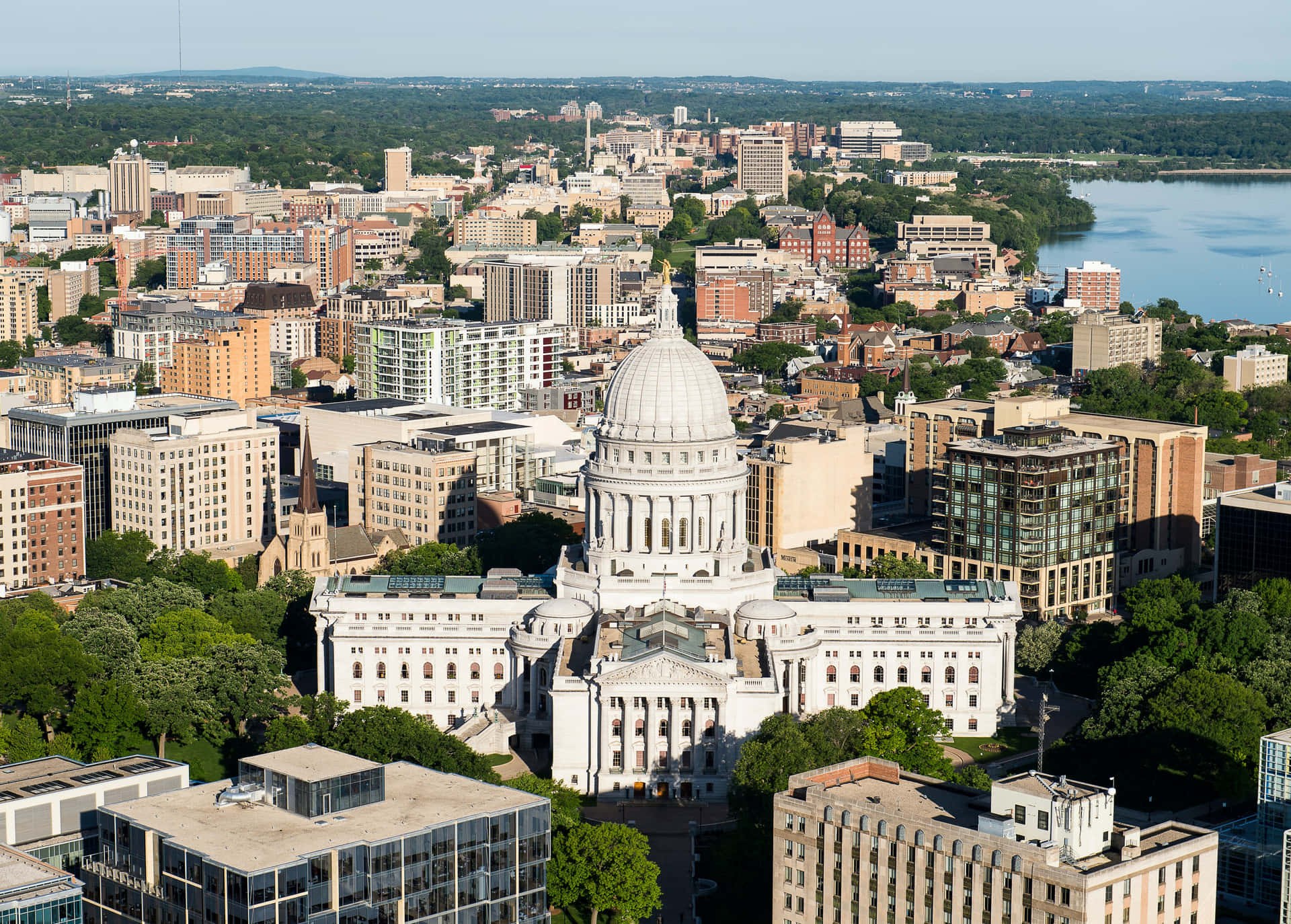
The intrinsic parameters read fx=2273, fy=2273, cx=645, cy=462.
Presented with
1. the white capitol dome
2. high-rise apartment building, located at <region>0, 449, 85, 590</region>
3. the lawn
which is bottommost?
the lawn

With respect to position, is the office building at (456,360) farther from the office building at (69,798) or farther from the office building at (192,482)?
the office building at (69,798)

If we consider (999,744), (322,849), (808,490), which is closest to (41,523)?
(808,490)

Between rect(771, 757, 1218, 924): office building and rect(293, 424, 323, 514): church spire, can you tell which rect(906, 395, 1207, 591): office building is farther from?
rect(771, 757, 1218, 924): office building

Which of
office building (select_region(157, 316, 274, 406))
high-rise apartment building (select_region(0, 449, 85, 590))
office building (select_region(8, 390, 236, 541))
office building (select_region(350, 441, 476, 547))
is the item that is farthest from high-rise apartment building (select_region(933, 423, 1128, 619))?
office building (select_region(157, 316, 274, 406))

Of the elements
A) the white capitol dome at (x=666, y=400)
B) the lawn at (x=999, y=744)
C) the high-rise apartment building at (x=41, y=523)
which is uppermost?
the white capitol dome at (x=666, y=400)

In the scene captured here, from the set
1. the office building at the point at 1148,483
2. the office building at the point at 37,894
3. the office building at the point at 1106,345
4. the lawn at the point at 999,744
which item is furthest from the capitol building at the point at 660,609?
the office building at the point at 1106,345

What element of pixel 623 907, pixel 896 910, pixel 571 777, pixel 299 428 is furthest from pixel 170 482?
pixel 896 910
